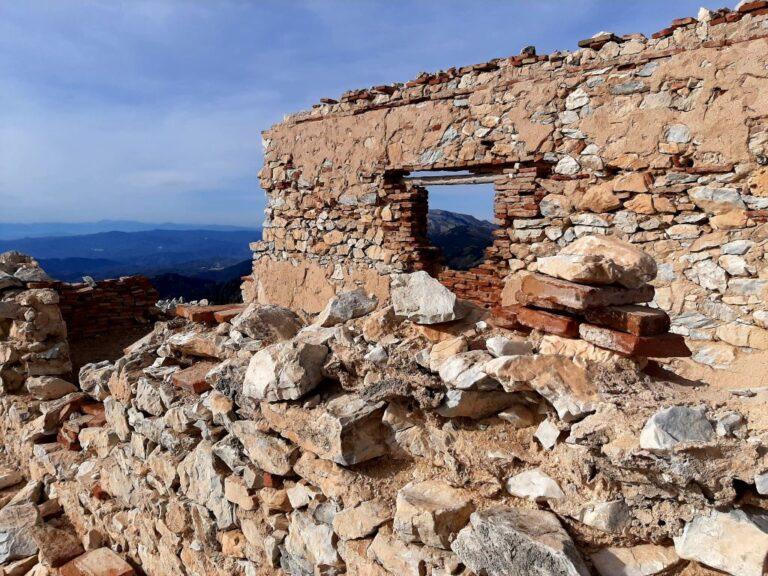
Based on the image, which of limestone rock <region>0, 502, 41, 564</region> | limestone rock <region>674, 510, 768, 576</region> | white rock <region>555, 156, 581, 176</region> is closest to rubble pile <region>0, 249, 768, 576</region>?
limestone rock <region>674, 510, 768, 576</region>

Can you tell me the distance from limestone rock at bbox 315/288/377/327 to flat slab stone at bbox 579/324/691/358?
129cm

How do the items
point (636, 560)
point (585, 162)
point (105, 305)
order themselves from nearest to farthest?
point (636, 560) < point (585, 162) < point (105, 305)

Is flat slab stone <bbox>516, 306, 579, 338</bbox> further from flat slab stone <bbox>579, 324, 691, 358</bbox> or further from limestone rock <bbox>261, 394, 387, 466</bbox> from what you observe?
limestone rock <bbox>261, 394, 387, 466</bbox>

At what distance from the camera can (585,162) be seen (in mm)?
5059

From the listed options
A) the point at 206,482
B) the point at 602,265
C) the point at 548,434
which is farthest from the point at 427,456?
the point at 206,482

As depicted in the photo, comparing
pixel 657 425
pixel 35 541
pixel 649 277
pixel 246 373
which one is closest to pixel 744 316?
pixel 649 277

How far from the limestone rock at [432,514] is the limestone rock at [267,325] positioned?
165 cm

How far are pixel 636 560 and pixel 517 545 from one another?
342mm

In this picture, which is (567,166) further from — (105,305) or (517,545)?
(105,305)

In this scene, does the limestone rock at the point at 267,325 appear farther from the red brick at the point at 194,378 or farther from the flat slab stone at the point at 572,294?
the flat slab stone at the point at 572,294

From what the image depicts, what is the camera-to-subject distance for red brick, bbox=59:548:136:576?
129 inches

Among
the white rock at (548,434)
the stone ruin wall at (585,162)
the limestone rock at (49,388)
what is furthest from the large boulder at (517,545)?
the limestone rock at (49,388)

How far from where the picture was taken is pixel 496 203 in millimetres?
5609

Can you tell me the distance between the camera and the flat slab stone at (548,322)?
1939mm
